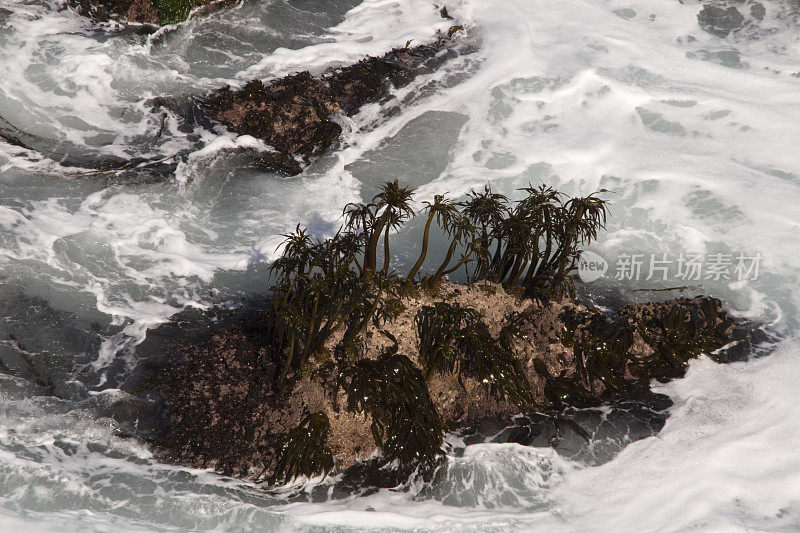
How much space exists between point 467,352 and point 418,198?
3089 mm

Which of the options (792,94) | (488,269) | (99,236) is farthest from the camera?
(792,94)

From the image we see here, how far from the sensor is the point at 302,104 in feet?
31.6

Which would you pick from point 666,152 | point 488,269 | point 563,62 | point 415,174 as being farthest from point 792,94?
point 488,269

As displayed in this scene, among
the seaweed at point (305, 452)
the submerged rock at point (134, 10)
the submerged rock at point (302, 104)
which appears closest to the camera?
the seaweed at point (305, 452)

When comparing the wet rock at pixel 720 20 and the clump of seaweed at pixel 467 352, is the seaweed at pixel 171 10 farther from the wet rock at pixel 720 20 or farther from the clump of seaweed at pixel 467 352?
the wet rock at pixel 720 20

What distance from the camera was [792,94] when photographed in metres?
11.0

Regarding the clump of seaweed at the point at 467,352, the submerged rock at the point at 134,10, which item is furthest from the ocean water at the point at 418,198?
the clump of seaweed at the point at 467,352

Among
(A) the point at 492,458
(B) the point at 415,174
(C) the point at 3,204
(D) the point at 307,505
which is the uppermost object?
(B) the point at 415,174

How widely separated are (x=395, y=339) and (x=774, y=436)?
393 cm

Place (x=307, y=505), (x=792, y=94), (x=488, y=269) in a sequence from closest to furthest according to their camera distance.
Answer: (x=307, y=505) → (x=488, y=269) → (x=792, y=94)

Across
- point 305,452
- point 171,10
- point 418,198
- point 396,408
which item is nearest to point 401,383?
point 396,408

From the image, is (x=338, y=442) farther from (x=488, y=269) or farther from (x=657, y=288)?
(x=657, y=288)

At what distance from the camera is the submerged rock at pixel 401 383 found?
5.51 meters

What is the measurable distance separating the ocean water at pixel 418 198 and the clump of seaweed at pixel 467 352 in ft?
1.96
